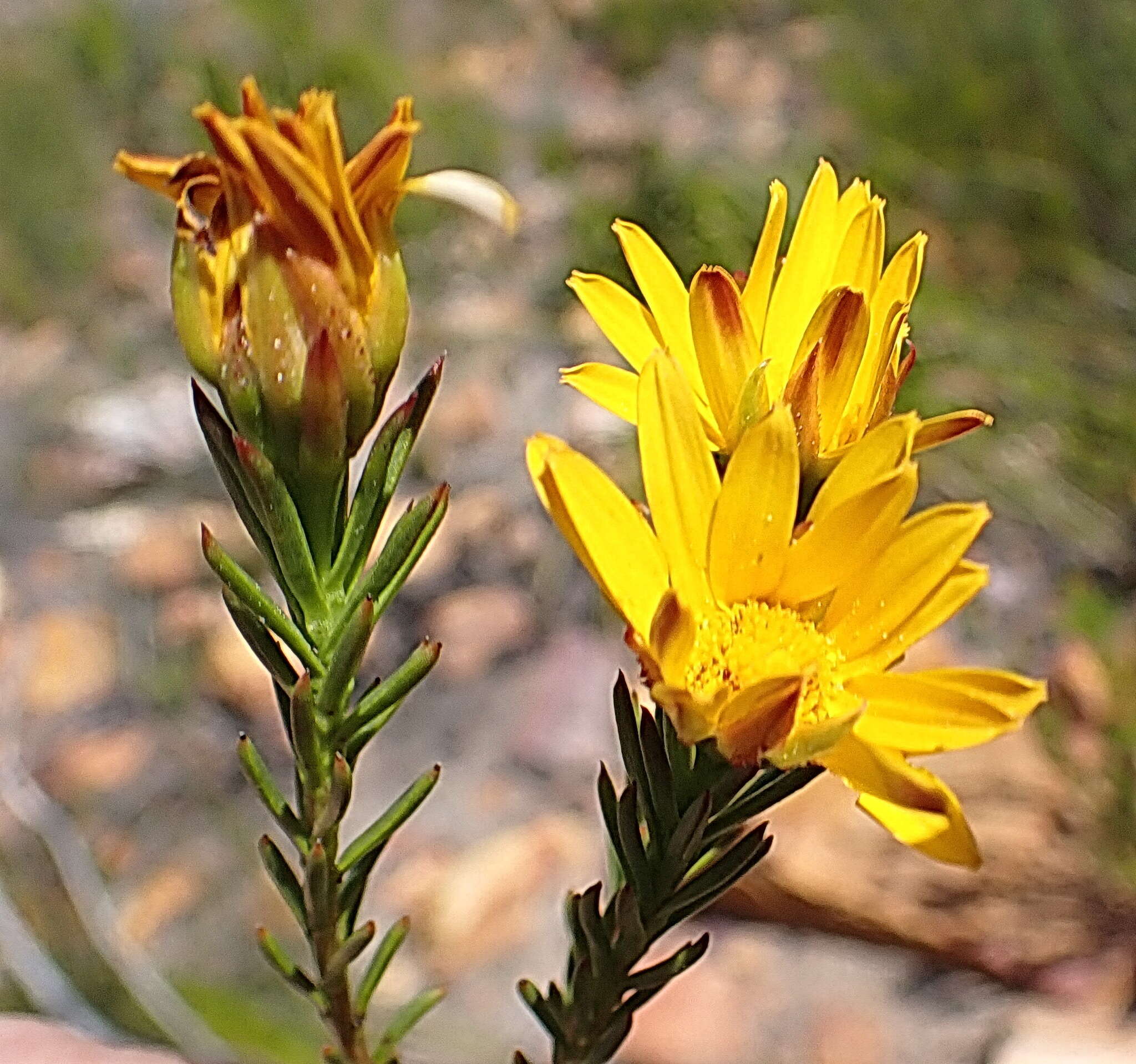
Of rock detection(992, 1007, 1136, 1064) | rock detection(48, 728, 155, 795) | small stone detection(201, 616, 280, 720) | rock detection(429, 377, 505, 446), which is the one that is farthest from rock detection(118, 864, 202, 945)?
rock detection(992, 1007, 1136, 1064)

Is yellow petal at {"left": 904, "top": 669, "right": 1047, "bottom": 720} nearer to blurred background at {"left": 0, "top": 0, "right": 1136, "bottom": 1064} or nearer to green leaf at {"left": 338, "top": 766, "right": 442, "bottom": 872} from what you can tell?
green leaf at {"left": 338, "top": 766, "right": 442, "bottom": 872}

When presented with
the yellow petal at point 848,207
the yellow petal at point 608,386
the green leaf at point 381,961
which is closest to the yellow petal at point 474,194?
the yellow petal at point 608,386

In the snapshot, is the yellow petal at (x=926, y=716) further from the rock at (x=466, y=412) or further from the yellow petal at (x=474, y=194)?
the rock at (x=466, y=412)

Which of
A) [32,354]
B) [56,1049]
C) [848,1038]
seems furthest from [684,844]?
[32,354]

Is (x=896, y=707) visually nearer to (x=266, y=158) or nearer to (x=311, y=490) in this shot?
(x=311, y=490)

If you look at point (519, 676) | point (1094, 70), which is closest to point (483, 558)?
point (519, 676)

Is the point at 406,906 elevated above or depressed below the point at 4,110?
below

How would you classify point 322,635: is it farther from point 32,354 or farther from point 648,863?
point 32,354
